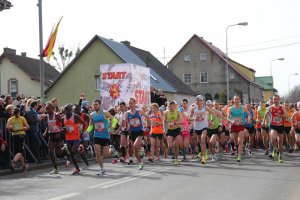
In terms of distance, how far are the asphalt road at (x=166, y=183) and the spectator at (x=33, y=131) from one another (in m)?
1.02

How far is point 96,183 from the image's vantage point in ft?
34.8

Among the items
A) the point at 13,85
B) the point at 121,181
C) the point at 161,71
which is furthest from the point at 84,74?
the point at 121,181

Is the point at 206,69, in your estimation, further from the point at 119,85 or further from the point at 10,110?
the point at 10,110

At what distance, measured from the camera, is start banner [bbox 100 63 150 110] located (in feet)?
63.5

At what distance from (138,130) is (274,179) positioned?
4.61m

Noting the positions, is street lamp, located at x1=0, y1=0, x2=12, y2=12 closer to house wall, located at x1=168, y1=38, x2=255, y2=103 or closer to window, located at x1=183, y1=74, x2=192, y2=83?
house wall, located at x1=168, y1=38, x2=255, y2=103

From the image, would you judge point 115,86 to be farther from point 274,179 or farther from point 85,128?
point 274,179

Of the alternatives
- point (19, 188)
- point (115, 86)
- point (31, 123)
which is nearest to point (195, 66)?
point (115, 86)

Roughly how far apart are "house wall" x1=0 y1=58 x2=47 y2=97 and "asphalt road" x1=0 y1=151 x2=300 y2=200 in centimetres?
3983

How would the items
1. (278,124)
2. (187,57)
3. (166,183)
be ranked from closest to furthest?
(166,183) < (278,124) < (187,57)

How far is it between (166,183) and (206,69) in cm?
5837

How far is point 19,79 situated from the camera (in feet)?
176

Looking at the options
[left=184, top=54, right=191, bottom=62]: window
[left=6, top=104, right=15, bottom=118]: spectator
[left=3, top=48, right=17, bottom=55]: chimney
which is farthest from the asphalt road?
[left=184, top=54, right=191, bottom=62]: window

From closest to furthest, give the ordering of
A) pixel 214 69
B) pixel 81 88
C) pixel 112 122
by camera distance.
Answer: pixel 112 122 → pixel 81 88 → pixel 214 69
